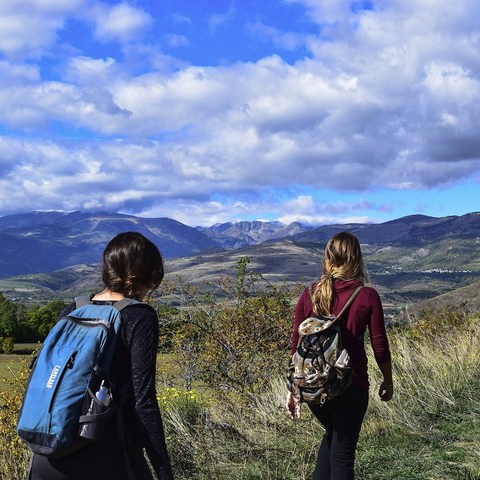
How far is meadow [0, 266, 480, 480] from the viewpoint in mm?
4254

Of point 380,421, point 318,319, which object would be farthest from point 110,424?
point 380,421

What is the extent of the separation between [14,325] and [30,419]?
50.2 meters

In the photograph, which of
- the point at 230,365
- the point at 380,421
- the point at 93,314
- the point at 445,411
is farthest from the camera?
the point at 230,365

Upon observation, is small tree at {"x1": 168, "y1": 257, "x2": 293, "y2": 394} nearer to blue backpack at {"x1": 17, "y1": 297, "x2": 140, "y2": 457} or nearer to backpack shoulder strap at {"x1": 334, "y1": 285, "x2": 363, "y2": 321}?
backpack shoulder strap at {"x1": 334, "y1": 285, "x2": 363, "y2": 321}

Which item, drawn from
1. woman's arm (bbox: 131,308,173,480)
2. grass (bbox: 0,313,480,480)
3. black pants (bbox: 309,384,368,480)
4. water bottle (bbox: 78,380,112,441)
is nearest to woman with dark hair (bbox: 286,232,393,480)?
black pants (bbox: 309,384,368,480)

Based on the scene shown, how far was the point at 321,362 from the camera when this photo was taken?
10.1 feet

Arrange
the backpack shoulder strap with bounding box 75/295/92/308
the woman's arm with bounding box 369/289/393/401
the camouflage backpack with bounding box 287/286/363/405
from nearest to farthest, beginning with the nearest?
the backpack shoulder strap with bounding box 75/295/92/308
the camouflage backpack with bounding box 287/286/363/405
the woman's arm with bounding box 369/289/393/401

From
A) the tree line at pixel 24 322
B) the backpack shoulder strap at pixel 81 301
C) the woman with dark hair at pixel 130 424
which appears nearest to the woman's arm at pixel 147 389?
the woman with dark hair at pixel 130 424

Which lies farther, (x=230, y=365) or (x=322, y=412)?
(x=230, y=365)

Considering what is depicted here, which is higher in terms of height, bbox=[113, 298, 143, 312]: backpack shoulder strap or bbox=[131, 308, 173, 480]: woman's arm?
bbox=[113, 298, 143, 312]: backpack shoulder strap

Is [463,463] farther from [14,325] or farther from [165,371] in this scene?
[14,325]

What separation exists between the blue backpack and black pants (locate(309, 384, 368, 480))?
1.43 meters

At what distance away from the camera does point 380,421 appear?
531 cm

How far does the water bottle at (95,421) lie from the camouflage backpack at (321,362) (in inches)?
51.6
